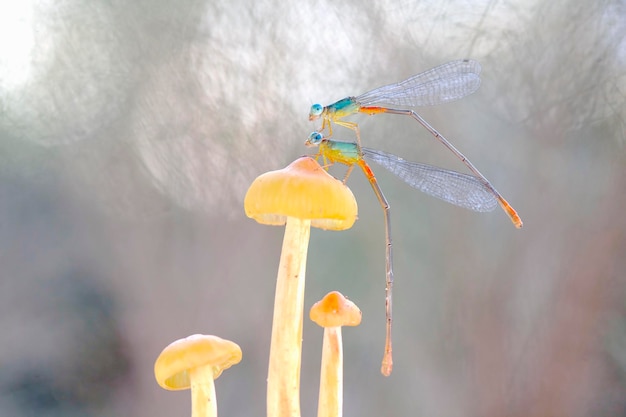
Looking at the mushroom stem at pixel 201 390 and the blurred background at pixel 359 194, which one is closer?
the mushroom stem at pixel 201 390

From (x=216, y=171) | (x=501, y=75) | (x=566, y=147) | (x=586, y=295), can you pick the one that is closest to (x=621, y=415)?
(x=586, y=295)

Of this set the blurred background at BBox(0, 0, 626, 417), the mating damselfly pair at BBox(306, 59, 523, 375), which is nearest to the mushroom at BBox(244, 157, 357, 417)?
the mating damselfly pair at BBox(306, 59, 523, 375)

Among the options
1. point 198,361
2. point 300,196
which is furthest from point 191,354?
point 300,196

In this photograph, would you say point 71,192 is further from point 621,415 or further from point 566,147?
point 621,415

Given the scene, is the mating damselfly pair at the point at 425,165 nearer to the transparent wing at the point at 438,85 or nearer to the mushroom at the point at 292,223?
the transparent wing at the point at 438,85

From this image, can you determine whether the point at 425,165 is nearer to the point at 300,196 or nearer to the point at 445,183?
the point at 445,183

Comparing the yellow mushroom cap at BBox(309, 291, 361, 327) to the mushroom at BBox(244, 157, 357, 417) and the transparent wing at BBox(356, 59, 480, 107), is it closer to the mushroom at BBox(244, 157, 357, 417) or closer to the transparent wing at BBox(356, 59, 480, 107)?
the mushroom at BBox(244, 157, 357, 417)

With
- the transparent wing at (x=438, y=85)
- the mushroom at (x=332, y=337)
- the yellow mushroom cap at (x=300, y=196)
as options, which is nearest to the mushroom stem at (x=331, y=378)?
the mushroom at (x=332, y=337)
